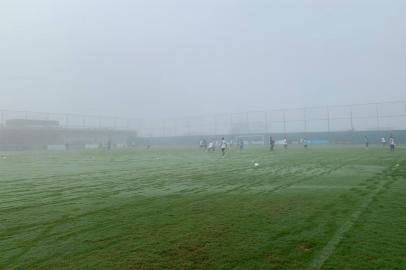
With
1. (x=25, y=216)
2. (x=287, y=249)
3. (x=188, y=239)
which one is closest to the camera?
(x=287, y=249)

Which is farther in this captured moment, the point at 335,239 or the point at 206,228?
the point at 206,228

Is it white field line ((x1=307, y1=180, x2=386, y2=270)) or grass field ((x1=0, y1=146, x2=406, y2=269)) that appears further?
grass field ((x1=0, y1=146, x2=406, y2=269))

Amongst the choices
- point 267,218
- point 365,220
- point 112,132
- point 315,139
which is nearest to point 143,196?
point 267,218

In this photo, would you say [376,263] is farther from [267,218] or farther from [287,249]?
[267,218]

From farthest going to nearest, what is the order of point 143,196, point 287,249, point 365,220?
point 143,196, point 365,220, point 287,249

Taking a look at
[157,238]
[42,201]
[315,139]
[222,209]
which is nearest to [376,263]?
[157,238]

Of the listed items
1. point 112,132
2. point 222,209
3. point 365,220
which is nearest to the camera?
point 365,220

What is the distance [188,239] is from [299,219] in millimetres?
2290

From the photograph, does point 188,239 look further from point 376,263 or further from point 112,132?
point 112,132

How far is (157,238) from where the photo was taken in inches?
229

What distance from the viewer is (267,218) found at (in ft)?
23.4

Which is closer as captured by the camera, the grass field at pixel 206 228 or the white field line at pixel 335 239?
the white field line at pixel 335 239

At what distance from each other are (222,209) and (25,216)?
3656 mm

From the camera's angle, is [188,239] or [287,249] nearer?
[287,249]
